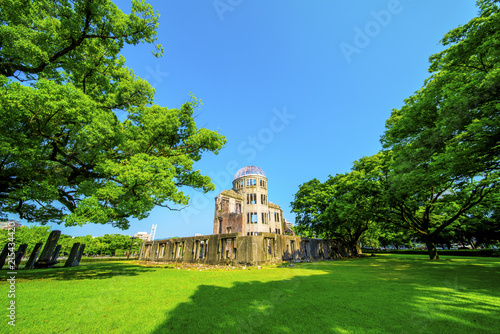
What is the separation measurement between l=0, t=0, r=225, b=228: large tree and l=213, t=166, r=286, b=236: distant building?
3059 cm

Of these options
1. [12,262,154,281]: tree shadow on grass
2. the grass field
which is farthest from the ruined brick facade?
the grass field

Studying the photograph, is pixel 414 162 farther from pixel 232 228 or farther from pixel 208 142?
pixel 232 228

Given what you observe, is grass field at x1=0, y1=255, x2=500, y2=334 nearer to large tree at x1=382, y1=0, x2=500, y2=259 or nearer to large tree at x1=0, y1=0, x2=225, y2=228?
large tree at x1=0, y1=0, x2=225, y2=228

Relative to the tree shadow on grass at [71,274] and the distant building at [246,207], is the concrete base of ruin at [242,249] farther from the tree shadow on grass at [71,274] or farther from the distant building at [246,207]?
the distant building at [246,207]

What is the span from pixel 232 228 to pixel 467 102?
1464 inches

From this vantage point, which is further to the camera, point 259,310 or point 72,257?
point 72,257

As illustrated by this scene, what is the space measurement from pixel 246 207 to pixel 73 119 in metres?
35.3

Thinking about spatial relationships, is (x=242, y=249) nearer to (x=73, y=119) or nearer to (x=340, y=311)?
(x=340, y=311)

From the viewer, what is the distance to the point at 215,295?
555 cm

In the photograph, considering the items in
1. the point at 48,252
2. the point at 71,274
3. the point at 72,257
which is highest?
the point at 48,252

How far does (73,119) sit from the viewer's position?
7.39m

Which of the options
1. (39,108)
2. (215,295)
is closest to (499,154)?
(215,295)

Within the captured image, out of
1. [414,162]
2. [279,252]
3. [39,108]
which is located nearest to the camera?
[39,108]

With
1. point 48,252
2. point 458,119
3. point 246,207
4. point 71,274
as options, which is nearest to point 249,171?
point 246,207
